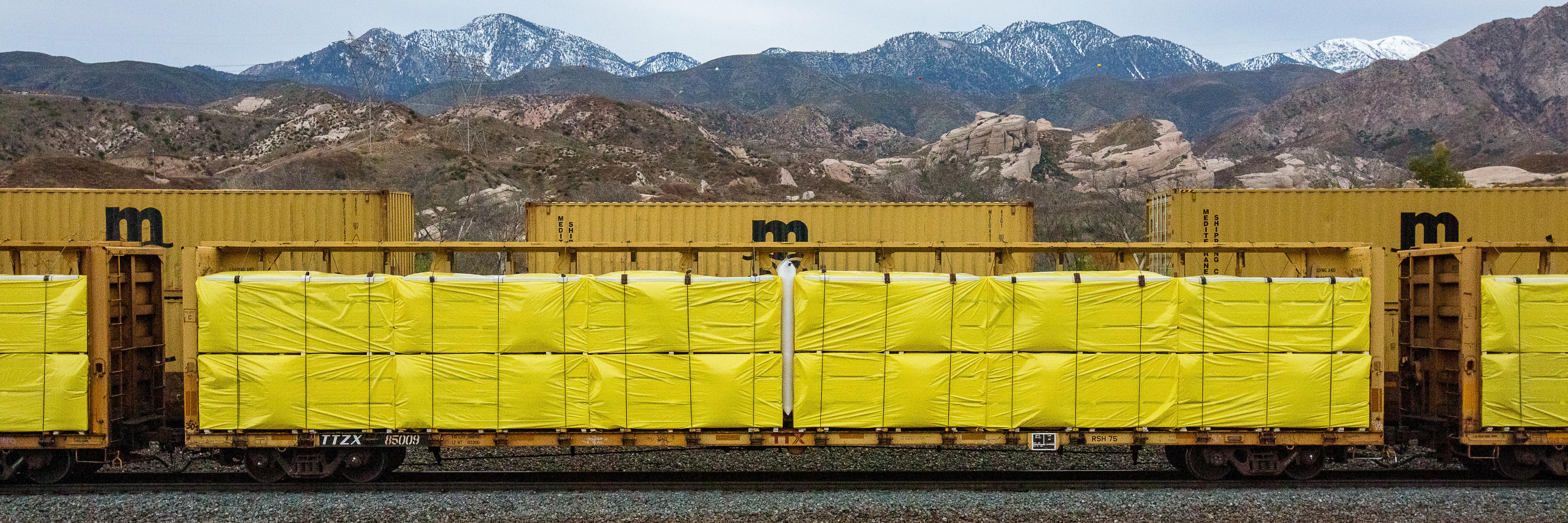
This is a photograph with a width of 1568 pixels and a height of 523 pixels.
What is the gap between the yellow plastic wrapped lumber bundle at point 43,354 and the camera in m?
8.42

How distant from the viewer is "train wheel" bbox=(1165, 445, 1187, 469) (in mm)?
9391

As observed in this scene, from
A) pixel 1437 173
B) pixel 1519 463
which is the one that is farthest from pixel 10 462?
pixel 1437 173

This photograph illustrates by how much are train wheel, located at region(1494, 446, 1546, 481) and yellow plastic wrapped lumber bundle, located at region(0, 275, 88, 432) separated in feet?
48.1

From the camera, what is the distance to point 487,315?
8.48 meters

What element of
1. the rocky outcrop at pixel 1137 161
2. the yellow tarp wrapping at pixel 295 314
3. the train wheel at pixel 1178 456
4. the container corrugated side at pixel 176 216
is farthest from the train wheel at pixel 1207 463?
the rocky outcrop at pixel 1137 161

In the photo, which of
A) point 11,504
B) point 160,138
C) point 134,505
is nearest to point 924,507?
point 134,505

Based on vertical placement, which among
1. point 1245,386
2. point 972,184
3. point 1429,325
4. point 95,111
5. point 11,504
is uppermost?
point 95,111

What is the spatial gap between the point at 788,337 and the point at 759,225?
765 centimetres

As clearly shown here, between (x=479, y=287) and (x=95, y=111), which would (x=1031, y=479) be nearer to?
(x=479, y=287)

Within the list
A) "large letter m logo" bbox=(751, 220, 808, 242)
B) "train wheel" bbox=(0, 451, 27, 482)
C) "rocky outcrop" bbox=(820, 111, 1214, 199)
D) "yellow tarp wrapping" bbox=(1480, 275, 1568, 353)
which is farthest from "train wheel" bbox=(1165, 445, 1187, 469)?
"rocky outcrop" bbox=(820, 111, 1214, 199)

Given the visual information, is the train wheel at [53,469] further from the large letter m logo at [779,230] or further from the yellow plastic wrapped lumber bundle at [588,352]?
the large letter m logo at [779,230]

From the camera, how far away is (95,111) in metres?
75.9

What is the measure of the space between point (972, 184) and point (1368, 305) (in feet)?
202

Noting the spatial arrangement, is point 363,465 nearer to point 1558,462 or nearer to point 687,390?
point 687,390
